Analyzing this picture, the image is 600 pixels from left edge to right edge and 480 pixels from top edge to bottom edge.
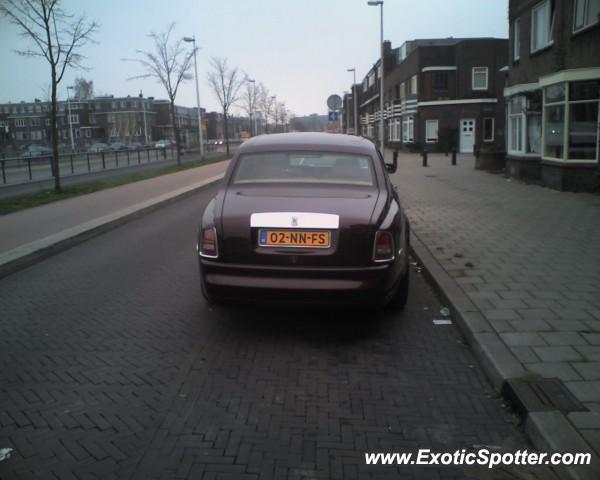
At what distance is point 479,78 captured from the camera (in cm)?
4081

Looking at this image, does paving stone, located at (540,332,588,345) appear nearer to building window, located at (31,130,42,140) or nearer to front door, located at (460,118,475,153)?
front door, located at (460,118,475,153)

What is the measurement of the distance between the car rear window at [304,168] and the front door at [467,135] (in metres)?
38.3

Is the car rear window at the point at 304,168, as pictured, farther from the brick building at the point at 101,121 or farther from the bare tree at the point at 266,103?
the brick building at the point at 101,121

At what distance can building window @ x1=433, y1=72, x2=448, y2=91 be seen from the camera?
41.6m

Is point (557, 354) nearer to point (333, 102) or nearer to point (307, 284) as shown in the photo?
point (307, 284)

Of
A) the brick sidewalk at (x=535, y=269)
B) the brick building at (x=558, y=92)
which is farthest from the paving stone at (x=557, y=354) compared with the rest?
the brick building at (x=558, y=92)

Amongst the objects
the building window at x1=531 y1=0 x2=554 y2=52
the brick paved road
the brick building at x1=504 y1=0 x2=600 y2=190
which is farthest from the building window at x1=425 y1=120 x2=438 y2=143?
the brick paved road

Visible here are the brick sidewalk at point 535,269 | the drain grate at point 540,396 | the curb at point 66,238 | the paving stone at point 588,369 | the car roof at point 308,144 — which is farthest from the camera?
the curb at point 66,238

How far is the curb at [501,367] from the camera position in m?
2.85

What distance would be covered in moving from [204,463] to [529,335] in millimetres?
2777

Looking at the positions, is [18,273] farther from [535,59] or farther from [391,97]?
[391,97]

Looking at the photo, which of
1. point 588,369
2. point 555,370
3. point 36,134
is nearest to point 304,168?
point 555,370

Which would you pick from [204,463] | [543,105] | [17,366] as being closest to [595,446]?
[204,463]

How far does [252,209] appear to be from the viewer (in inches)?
181
